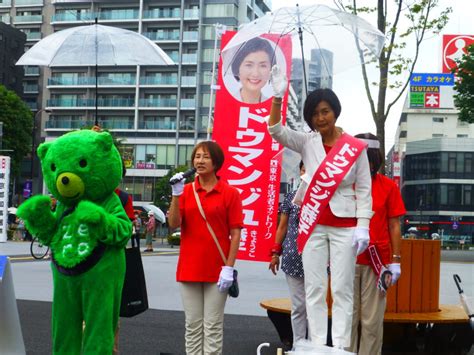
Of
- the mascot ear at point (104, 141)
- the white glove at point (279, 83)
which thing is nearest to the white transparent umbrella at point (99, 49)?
the mascot ear at point (104, 141)

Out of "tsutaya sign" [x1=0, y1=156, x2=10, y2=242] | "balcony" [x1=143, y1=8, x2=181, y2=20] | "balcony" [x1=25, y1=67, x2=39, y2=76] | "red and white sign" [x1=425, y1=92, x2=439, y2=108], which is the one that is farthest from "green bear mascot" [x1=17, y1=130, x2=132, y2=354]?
"balcony" [x1=25, y1=67, x2=39, y2=76]

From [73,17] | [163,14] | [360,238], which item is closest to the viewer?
[360,238]

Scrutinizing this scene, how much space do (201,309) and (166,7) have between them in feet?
220

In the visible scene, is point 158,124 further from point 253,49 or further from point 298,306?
point 298,306

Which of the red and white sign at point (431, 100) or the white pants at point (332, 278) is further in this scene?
the red and white sign at point (431, 100)

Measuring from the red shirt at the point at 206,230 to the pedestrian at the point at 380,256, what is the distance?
1076mm

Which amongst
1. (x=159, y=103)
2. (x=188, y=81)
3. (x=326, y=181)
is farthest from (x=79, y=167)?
(x=159, y=103)

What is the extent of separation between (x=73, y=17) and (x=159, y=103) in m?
12.5

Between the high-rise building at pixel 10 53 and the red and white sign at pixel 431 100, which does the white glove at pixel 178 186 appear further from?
the red and white sign at pixel 431 100

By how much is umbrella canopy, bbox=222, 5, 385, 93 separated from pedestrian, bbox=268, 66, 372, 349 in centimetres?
207

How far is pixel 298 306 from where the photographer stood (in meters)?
6.09

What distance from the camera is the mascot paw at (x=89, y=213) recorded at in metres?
4.31

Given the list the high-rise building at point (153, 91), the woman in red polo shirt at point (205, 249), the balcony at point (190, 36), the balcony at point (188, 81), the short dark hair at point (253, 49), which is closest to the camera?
the woman in red polo shirt at point (205, 249)

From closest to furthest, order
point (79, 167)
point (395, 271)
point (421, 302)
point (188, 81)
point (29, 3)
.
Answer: point (79, 167) → point (395, 271) → point (421, 302) → point (188, 81) → point (29, 3)
